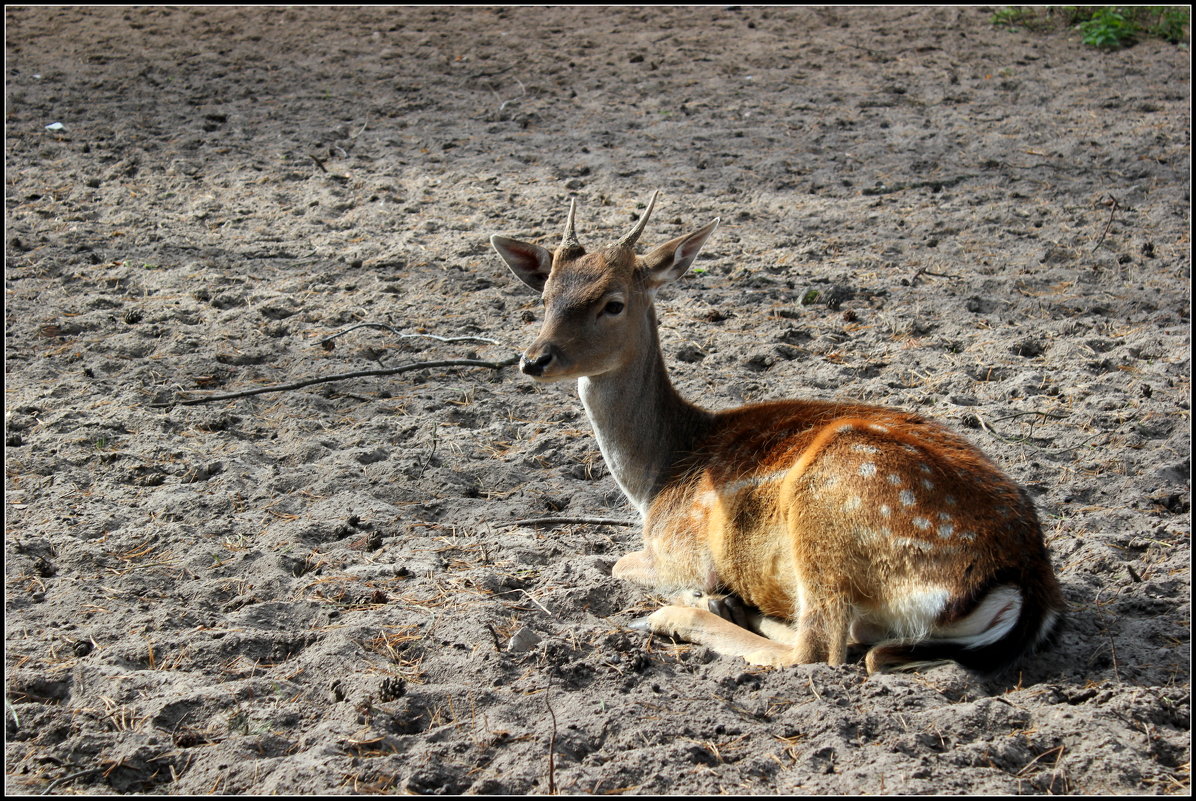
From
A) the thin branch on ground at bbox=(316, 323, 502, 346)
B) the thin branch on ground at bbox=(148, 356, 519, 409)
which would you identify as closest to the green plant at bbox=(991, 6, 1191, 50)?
the thin branch on ground at bbox=(316, 323, 502, 346)

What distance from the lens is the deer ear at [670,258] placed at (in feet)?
14.9

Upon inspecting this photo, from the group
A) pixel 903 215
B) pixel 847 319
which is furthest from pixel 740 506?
pixel 903 215

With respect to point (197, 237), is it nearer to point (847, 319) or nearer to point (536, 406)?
point (536, 406)

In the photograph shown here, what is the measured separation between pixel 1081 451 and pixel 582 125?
5406 millimetres

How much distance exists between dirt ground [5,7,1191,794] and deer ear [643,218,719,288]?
103 cm

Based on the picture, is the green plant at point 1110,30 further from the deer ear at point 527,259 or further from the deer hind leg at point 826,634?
the deer hind leg at point 826,634

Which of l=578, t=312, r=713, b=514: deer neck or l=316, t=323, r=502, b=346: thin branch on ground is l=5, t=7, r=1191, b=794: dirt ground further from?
l=578, t=312, r=713, b=514: deer neck

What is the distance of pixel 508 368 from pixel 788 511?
8.05ft

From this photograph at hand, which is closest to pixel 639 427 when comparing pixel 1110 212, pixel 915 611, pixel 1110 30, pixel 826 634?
pixel 826 634

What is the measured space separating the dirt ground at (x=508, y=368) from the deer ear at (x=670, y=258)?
103cm

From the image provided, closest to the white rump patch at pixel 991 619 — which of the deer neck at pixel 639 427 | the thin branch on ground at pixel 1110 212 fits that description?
the deer neck at pixel 639 427

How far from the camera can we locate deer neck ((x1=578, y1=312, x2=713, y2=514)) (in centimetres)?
457

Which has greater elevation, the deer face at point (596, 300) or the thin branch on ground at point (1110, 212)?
the deer face at point (596, 300)

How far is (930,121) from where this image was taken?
29.5ft
